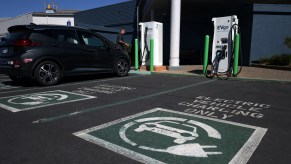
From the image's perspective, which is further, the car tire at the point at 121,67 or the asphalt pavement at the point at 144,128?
the car tire at the point at 121,67

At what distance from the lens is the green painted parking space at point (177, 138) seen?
2658 mm

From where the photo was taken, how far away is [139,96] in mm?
5742

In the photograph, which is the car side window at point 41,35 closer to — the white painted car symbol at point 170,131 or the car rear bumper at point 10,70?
the car rear bumper at point 10,70

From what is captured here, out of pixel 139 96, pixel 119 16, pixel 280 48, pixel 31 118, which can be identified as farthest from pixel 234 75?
pixel 119 16

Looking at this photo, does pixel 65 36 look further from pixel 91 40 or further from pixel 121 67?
pixel 121 67

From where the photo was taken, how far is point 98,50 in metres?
8.54

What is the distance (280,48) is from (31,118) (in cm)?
1313

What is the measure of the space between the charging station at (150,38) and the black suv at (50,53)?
3.25m

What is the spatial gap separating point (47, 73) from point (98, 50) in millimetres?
1971

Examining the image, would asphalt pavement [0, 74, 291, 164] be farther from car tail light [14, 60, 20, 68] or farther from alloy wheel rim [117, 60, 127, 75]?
alloy wheel rim [117, 60, 127, 75]

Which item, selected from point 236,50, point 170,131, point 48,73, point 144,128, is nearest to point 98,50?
point 48,73

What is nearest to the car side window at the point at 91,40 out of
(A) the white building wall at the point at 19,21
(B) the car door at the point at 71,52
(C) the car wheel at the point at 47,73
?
(B) the car door at the point at 71,52

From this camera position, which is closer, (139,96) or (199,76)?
(139,96)

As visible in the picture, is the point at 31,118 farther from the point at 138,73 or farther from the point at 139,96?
the point at 138,73
